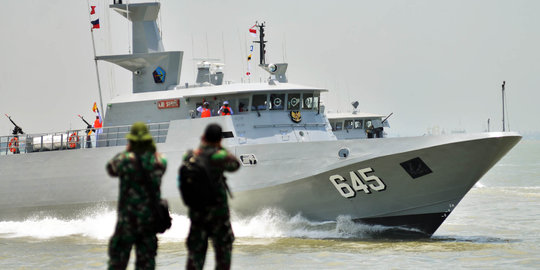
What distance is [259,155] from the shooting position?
15.5 meters

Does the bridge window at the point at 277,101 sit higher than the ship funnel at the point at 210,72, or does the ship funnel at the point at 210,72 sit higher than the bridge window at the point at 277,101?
the ship funnel at the point at 210,72

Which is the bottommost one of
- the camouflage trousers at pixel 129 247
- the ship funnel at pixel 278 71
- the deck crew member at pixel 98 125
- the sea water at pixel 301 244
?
the sea water at pixel 301 244

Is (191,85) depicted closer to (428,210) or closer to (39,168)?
(39,168)

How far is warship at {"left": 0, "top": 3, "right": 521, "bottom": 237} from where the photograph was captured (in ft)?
47.0

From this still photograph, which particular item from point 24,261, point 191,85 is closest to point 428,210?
point 191,85

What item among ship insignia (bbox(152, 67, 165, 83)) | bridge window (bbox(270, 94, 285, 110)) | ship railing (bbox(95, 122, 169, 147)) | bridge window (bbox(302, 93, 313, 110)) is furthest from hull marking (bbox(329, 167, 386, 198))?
ship insignia (bbox(152, 67, 165, 83))

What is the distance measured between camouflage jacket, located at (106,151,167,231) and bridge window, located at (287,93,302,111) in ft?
33.7

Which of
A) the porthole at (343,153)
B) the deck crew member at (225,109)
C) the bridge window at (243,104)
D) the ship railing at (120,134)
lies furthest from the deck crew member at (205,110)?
the porthole at (343,153)

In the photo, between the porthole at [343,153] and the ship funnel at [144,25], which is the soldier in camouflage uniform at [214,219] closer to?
the porthole at [343,153]

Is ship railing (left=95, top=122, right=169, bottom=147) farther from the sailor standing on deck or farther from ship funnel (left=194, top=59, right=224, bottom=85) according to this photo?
ship funnel (left=194, top=59, right=224, bottom=85)

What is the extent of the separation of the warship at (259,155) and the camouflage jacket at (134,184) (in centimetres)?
826

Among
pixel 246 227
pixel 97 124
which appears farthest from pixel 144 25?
pixel 246 227

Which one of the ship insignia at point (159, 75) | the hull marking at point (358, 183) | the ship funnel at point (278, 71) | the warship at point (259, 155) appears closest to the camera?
the warship at point (259, 155)

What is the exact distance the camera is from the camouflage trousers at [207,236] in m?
6.61
